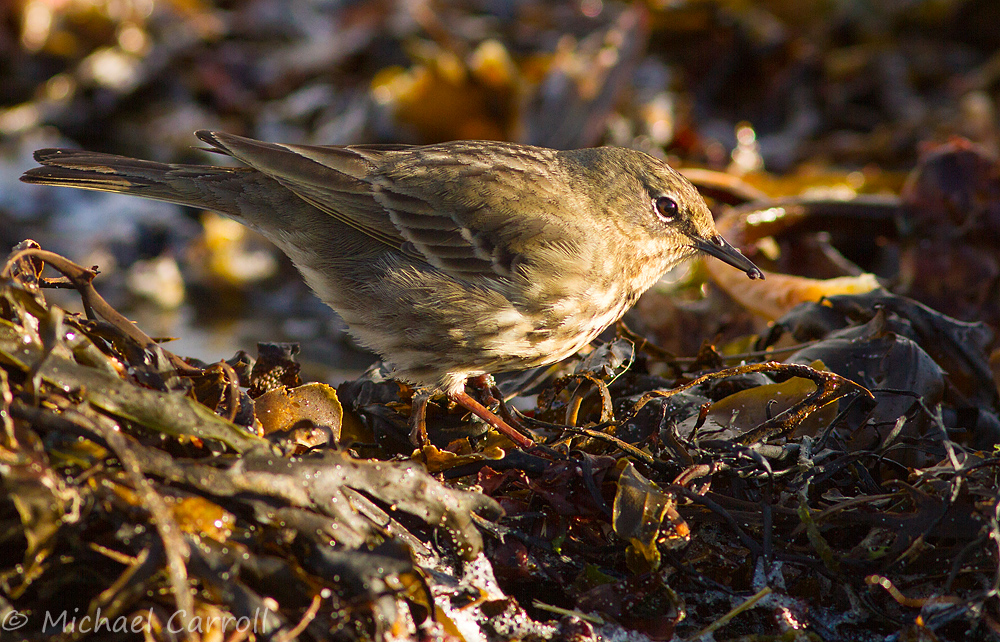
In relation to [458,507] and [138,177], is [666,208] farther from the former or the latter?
[138,177]

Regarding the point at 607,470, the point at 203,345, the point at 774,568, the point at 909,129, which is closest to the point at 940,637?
the point at 774,568

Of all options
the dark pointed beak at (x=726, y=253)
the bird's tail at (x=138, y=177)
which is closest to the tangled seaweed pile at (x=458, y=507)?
the dark pointed beak at (x=726, y=253)

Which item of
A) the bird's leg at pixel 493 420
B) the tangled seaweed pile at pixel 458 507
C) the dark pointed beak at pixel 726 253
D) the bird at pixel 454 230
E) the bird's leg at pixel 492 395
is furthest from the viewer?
the dark pointed beak at pixel 726 253

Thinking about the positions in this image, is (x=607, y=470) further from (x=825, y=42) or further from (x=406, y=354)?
(x=825, y=42)

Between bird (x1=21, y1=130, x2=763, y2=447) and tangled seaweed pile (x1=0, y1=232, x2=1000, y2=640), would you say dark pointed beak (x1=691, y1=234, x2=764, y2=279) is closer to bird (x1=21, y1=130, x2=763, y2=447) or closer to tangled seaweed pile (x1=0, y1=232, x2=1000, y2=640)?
bird (x1=21, y1=130, x2=763, y2=447)

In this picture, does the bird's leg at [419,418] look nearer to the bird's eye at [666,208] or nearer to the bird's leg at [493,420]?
the bird's leg at [493,420]

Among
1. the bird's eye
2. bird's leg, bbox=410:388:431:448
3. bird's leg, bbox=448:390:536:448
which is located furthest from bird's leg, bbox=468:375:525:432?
the bird's eye
